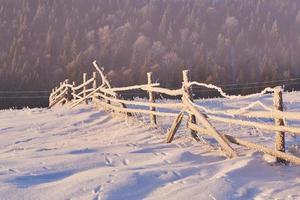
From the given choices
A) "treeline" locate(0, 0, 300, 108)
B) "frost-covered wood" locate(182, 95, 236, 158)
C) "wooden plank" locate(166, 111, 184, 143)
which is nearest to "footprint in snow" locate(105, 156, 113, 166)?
"frost-covered wood" locate(182, 95, 236, 158)

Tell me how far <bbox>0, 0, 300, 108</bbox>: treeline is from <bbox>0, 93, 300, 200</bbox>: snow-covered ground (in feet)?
178

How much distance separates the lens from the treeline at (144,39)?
230ft

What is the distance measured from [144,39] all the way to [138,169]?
Answer: 80.5m

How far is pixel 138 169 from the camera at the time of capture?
21.1ft

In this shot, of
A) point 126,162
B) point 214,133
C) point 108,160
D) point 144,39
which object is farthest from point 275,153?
point 144,39

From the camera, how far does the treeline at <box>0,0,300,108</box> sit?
7000cm

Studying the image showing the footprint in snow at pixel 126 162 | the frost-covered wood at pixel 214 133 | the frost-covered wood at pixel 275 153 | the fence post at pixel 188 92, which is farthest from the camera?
the fence post at pixel 188 92

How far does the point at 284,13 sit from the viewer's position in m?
80.3

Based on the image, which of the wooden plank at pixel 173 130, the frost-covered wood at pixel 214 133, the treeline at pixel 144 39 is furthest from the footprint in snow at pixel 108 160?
the treeline at pixel 144 39

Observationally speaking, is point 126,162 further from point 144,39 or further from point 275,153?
point 144,39

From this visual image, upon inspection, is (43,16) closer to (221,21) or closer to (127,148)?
(221,21)

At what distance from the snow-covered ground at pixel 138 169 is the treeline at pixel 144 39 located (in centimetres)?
5440

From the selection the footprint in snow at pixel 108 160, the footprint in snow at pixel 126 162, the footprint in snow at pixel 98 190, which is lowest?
the footprint in snow at pixel 98 190

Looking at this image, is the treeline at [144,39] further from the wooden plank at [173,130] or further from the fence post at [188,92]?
the wooden plank at [173,130]
